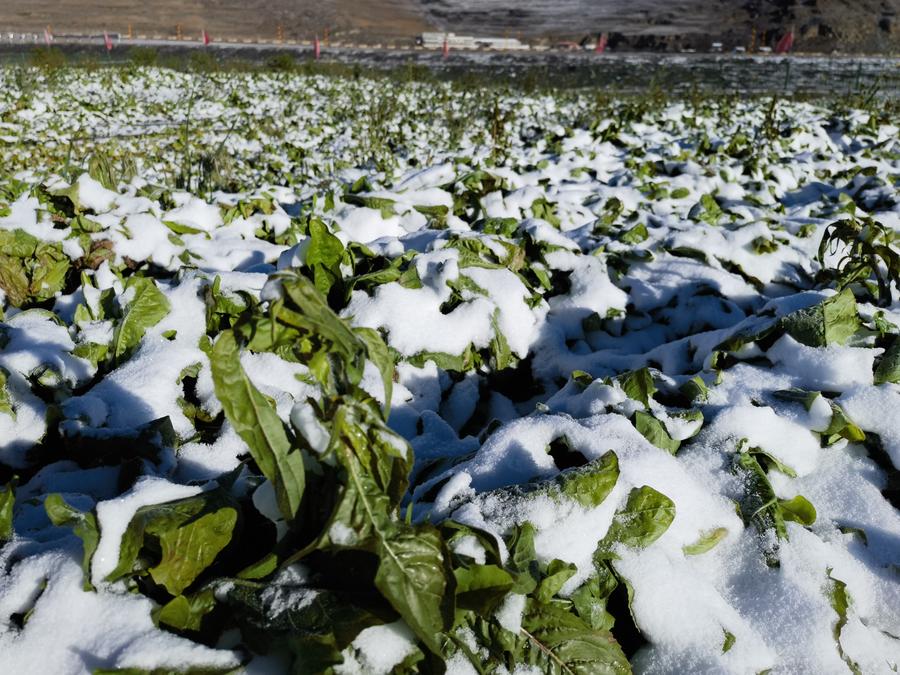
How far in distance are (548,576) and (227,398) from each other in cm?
65

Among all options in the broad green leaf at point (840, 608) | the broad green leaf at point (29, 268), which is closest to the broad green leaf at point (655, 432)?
the broad green leaf at point (840, 608)

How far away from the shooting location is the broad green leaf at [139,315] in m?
1.89

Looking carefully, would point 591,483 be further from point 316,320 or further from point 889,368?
point 889,368

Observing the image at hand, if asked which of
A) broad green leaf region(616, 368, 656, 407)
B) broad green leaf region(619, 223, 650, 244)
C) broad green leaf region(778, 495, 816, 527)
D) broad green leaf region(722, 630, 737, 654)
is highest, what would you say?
broad green leaf region(619, 223, 650, 244)

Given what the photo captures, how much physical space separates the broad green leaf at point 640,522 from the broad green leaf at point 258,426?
0.63 metres

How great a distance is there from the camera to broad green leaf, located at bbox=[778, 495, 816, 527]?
146 centimetres

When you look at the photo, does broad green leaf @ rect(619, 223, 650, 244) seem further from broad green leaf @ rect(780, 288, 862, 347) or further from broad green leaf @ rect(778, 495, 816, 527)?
broad green leaf @ rect(778, 495, 816, 527)

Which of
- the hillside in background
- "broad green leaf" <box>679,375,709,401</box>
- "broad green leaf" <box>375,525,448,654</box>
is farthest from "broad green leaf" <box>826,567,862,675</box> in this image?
the hillside in background

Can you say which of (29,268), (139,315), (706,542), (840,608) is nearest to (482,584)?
(706,542)

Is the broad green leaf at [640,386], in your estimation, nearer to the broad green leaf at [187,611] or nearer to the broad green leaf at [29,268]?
the broad green leaf at [187,611]

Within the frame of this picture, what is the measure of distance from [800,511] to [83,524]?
1.48 m

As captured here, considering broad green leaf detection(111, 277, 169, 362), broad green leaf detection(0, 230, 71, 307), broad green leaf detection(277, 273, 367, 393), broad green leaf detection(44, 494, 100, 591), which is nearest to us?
broad green leaf detection(277, 273, 367, 393)

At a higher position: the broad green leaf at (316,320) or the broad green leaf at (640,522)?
the broad green leaf at (316,320)

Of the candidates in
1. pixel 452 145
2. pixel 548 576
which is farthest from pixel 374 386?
pixel 452 145
